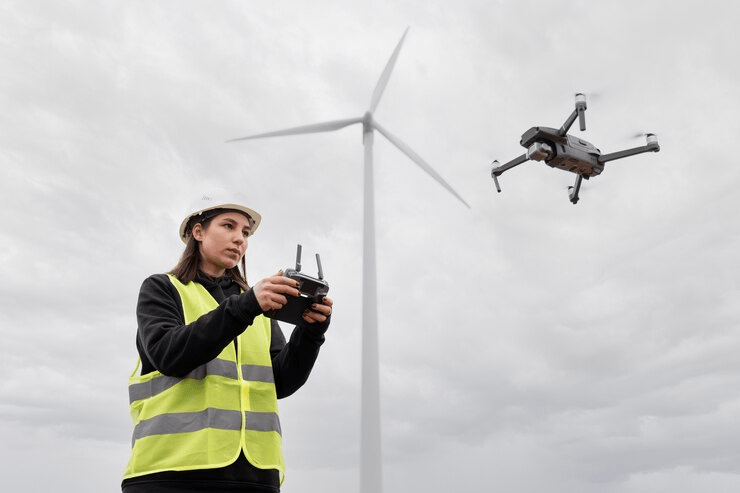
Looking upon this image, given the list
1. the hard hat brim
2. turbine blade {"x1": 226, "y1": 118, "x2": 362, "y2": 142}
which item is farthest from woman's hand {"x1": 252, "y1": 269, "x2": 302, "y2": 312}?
turbine blade {"x1": 226, "y1": 118, "x2": 362, "y2": 142}

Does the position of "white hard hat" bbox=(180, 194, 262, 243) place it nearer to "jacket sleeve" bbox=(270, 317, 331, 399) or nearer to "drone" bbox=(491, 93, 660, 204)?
"jacket sleeve" bbox=(270, 317, 331, 399)

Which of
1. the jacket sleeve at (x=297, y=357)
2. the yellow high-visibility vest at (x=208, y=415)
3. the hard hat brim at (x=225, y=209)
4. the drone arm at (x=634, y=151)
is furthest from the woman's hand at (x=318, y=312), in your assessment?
the drone arm at (x=634, y=151)

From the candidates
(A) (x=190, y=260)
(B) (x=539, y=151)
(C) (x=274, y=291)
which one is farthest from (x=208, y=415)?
(B) (x=539, y=151)

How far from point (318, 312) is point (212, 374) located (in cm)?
83

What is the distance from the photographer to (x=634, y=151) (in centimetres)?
1642

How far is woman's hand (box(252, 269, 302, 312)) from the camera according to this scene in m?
4.69

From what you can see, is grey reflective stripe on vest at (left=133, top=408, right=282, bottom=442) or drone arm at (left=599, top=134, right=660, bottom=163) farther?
drone arm at (left=599, top=134, right=660, bottom=163)

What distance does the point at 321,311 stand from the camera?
522cm

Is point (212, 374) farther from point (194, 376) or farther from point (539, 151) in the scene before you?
point (539, 151)

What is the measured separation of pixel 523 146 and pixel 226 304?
12911 mm

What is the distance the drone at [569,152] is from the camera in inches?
629

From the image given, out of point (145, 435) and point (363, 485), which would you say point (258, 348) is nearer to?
point (145, 435)

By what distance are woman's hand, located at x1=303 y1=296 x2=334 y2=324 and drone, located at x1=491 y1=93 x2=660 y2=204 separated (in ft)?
36.3

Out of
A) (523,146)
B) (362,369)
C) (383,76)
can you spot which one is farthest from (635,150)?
(383,76)
